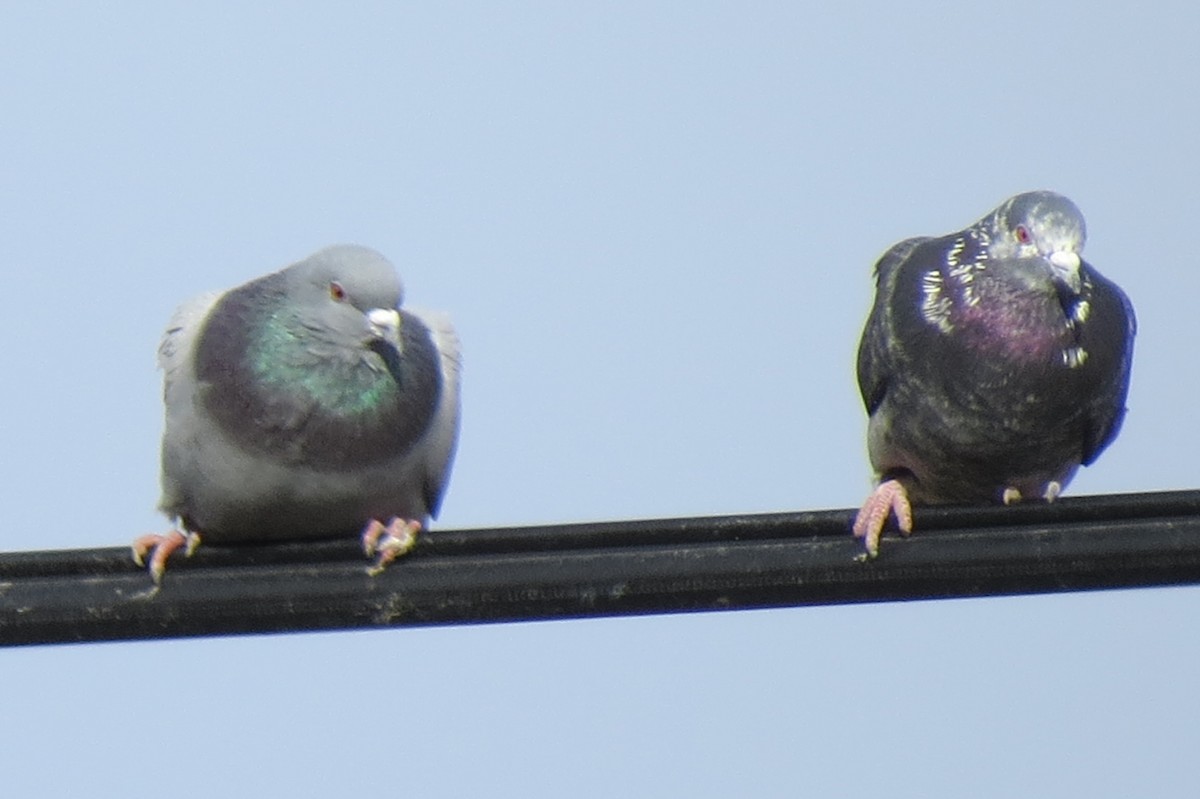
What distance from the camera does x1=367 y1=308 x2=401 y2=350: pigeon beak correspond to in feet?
18.8

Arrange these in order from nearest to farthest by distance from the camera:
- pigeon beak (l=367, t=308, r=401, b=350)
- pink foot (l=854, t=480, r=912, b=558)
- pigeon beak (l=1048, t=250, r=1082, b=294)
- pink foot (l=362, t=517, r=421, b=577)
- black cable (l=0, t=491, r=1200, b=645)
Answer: black cable (l=0, t=491, r=1200, b=645), pink foot (l=854, t=480, r=912, b=558), pink foot (l=362, t=517, r=421, b=577), pigeon beak (l=367, t=308, r=401, b=350), pigeon beak (l=1048, t=250, r=1082, b=294)

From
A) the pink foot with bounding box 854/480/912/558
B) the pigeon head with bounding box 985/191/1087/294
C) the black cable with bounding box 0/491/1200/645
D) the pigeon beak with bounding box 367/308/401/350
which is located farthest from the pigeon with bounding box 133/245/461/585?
the pigeon head with bounding box 985/191/1087/294

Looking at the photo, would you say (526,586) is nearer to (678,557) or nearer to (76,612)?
(678,557)

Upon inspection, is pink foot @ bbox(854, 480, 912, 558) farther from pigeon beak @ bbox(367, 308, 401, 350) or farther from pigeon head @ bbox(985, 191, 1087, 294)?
pigeon beak @ bbox(367, 308, 401, 350)

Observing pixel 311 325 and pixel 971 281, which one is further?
pixel 971 281

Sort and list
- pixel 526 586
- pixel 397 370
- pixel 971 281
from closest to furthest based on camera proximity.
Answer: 1. pixel 526 586
2. pixel 397 370
3. pixel 971 281

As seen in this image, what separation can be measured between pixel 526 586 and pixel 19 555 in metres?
1.03

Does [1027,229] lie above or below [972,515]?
above

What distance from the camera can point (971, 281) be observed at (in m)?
6.29

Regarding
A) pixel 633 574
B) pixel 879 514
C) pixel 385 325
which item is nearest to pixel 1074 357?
pixel 879 514

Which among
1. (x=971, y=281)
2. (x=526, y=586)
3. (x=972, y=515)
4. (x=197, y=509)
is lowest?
(x=197, y=509)

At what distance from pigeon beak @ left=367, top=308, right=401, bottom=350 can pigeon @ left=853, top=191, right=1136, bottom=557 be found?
4.31 feet

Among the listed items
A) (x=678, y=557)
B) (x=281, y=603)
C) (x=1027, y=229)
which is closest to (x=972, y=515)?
(x=678, y=557)

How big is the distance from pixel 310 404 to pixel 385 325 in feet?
0.94
